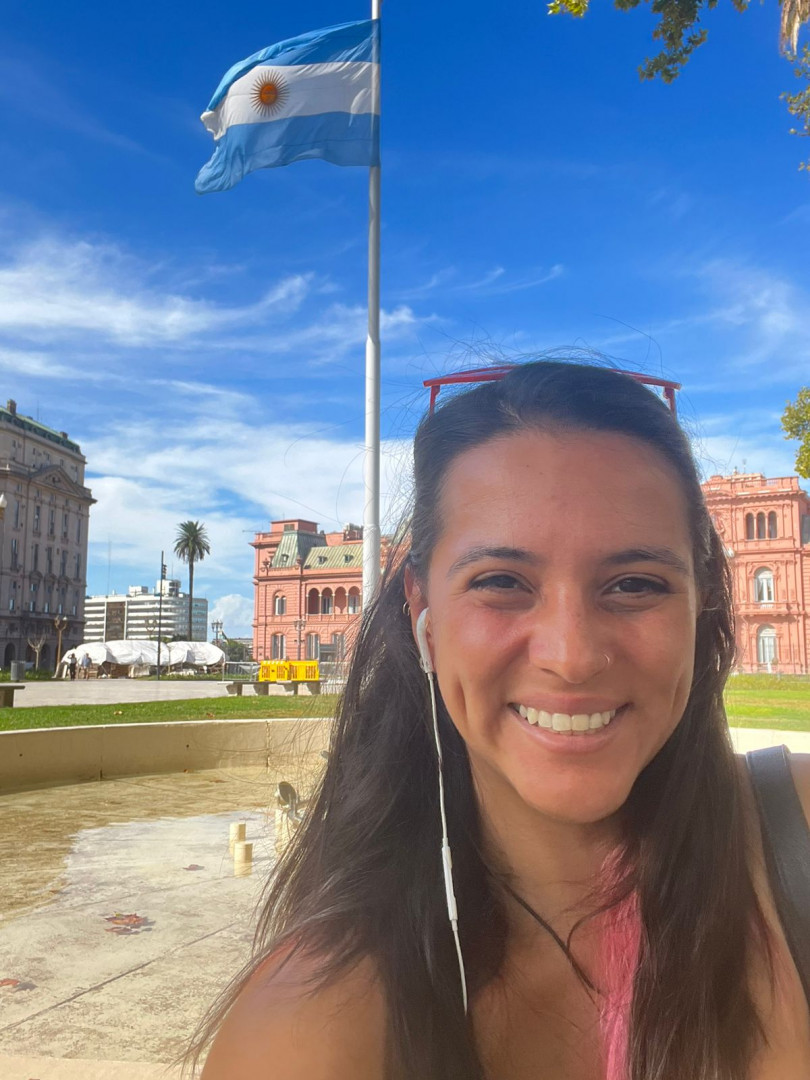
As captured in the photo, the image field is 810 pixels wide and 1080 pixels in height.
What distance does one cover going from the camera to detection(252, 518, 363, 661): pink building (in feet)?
229

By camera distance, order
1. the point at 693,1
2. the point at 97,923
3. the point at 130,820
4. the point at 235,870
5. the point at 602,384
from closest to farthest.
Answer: the point at 602,384
the point at 97,923
the point at 235,870
the point at 130,820
the point at 693,1

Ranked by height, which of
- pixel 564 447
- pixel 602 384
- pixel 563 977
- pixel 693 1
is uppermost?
pixel 693 1

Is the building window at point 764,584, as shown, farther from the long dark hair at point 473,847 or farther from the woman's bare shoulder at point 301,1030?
the woman's bare shoulder at point 301,1030

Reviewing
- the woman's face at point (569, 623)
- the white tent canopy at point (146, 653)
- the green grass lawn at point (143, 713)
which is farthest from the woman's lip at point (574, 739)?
the white tent canopy at point (146, 653)

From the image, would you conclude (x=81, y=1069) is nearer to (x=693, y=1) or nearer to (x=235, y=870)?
(x=235, y=870)

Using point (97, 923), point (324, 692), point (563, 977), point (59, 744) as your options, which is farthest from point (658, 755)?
point (59, 744)

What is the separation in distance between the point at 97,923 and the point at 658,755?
3647 mm

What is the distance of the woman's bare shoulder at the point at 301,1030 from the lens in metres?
0.94

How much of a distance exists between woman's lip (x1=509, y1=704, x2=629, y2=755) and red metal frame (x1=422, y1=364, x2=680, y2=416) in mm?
530

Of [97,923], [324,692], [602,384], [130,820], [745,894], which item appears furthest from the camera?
[130,820]

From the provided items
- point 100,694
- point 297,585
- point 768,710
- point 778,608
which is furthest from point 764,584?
point 768,710

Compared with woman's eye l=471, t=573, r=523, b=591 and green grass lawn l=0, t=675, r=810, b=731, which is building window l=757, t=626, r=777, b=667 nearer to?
green grass lawn l=0, t=675, r=810, b=731

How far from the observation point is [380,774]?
4.54 ft

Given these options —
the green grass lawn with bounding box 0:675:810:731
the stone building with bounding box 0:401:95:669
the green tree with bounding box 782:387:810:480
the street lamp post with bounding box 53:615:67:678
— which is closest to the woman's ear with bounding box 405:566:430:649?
the green grass lawn with bounding box 0:675:810:731
